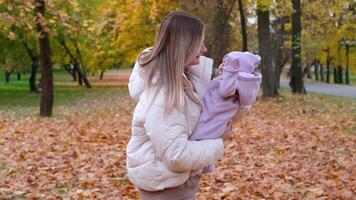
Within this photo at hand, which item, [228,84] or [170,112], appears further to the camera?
[228,84]

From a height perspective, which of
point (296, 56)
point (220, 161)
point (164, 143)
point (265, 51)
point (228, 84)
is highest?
point (228, 84)

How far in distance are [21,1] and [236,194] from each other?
4093 mm

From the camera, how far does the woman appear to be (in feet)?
9.98

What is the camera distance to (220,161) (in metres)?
9.88

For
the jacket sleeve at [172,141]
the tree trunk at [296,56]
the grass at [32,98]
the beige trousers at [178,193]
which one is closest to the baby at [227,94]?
the jacket sleeve at [172,141]

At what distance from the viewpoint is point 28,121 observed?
1766 cm

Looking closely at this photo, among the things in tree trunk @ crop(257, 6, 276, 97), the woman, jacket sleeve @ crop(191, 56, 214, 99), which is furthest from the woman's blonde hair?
tree trunk @ crop(257, 6, 276, 97)

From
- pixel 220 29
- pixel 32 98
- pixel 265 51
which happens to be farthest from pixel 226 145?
pixel 32 98

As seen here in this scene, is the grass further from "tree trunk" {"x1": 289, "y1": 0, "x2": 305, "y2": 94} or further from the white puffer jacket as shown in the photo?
the white puffer jacket

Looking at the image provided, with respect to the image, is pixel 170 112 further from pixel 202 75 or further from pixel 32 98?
pixel 32 98

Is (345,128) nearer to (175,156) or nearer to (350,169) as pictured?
(350,169)

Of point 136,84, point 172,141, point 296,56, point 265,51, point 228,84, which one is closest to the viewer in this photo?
point 172,141

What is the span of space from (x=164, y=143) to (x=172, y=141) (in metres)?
0.04

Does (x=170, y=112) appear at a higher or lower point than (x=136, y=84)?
lower
